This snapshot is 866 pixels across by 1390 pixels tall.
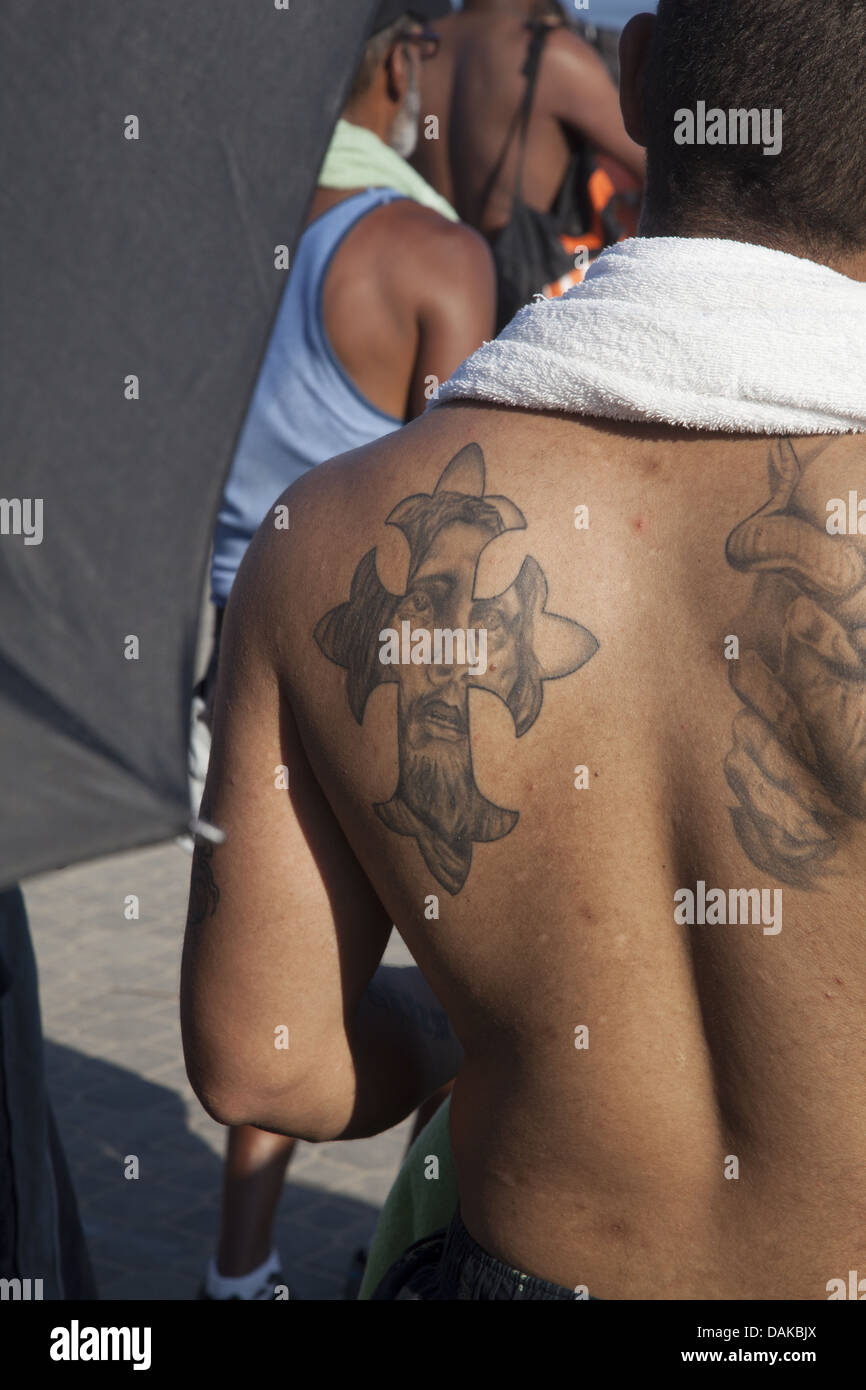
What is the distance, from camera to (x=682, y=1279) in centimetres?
154

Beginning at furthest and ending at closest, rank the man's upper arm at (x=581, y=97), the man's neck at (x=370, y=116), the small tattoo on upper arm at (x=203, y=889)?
the man's upper arm at (x=581, y=97)
the man's neck at (x=370, y=116)
the small tattoo on upper arm at (x=203, y=889)

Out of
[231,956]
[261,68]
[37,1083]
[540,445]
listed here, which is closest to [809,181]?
[540,445]

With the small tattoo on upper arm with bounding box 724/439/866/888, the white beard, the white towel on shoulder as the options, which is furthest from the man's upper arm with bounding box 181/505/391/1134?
the white beard

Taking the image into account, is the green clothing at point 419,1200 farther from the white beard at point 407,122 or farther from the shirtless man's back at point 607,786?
the white beard at point 407,122

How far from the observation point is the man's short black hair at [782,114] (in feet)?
4.65

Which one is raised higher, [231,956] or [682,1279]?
[231,956]

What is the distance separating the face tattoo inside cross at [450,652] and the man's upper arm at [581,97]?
3.76 m

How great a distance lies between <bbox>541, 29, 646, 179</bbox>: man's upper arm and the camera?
481 centimetres

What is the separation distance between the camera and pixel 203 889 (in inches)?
68.8

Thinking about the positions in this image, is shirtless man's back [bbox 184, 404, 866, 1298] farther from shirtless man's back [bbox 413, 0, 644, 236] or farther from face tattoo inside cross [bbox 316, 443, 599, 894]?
shirtless man's back [bbox 413, 0, 644, 236]

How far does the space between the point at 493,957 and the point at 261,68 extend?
1045 mm

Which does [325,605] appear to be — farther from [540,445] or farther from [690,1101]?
[690,1101]

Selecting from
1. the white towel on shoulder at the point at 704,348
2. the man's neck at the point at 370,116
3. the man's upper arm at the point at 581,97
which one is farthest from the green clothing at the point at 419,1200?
the man's upper arm at the point at 581,97

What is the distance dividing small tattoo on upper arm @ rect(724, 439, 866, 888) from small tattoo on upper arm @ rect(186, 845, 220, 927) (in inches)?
26.8
